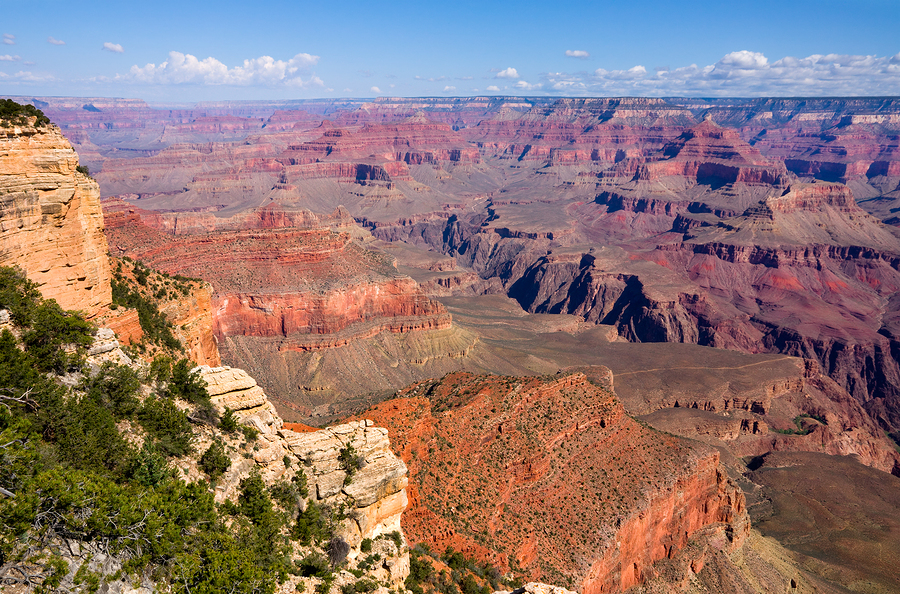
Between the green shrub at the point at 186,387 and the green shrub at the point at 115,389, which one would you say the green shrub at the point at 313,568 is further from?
the green shrub at the point at 115,389

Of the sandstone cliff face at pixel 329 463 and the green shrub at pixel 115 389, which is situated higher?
the green shrub at pixel 115 389

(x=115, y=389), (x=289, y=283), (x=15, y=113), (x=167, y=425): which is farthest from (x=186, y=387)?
(x=289, y=283)

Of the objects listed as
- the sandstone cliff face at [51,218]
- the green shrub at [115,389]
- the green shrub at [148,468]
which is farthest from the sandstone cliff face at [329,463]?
the sandstone cliff face at [51,218]

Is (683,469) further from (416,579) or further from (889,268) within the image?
(889,268)

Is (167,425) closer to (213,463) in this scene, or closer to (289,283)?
(213,463)

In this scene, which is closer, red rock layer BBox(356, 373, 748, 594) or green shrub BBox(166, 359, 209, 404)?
green shrub BBox(166, 359, 209, 404)

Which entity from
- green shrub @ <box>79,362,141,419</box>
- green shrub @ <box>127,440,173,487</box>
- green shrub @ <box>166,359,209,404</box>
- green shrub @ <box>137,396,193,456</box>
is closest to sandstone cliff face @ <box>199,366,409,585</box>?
green shrub @ <box>166,359,209,404</box>

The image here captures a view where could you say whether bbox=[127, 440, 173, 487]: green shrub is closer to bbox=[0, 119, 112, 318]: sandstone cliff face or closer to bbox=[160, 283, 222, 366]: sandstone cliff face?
bbox=[0, 119, 112, 318]: sandstone cliff face
